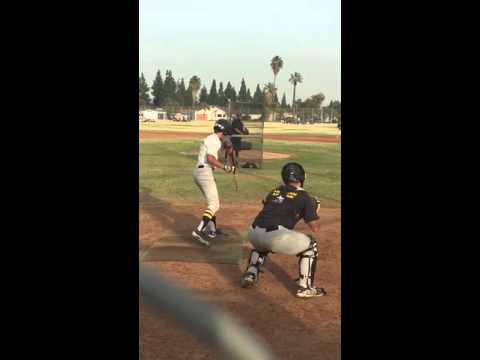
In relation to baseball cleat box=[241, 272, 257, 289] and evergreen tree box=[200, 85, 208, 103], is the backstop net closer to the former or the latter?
baseball cleat box=[241, 272, 257, 289]

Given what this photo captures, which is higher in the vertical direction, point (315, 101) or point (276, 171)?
point (315, 101)

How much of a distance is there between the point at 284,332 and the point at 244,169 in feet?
53.9

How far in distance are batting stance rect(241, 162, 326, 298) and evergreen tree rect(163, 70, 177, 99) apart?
90.5 metres

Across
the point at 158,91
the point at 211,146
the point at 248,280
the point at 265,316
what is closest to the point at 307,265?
the point at 248,280

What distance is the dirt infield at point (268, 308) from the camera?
194 inches

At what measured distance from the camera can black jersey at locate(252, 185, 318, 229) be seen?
6562 mm

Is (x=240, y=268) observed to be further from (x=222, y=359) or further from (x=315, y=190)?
(x=315, y=190)

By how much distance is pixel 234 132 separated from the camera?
22.9m

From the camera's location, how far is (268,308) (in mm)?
6020

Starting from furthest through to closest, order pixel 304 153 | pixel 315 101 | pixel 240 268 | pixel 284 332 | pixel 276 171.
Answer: pixel 315 101
pixel 304 153
pixel 276 171
pixel 240 268
pixel 284 332

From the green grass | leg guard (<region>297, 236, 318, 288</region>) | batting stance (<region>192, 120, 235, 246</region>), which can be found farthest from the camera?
the green grass

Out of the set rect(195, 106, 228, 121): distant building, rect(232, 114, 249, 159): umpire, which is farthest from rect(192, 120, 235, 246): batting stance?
rect(195, 106, 228, 121): distant building

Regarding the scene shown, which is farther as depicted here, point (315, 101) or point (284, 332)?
point (315, 101)

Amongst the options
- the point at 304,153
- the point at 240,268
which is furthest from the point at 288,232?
the point at 304,153
